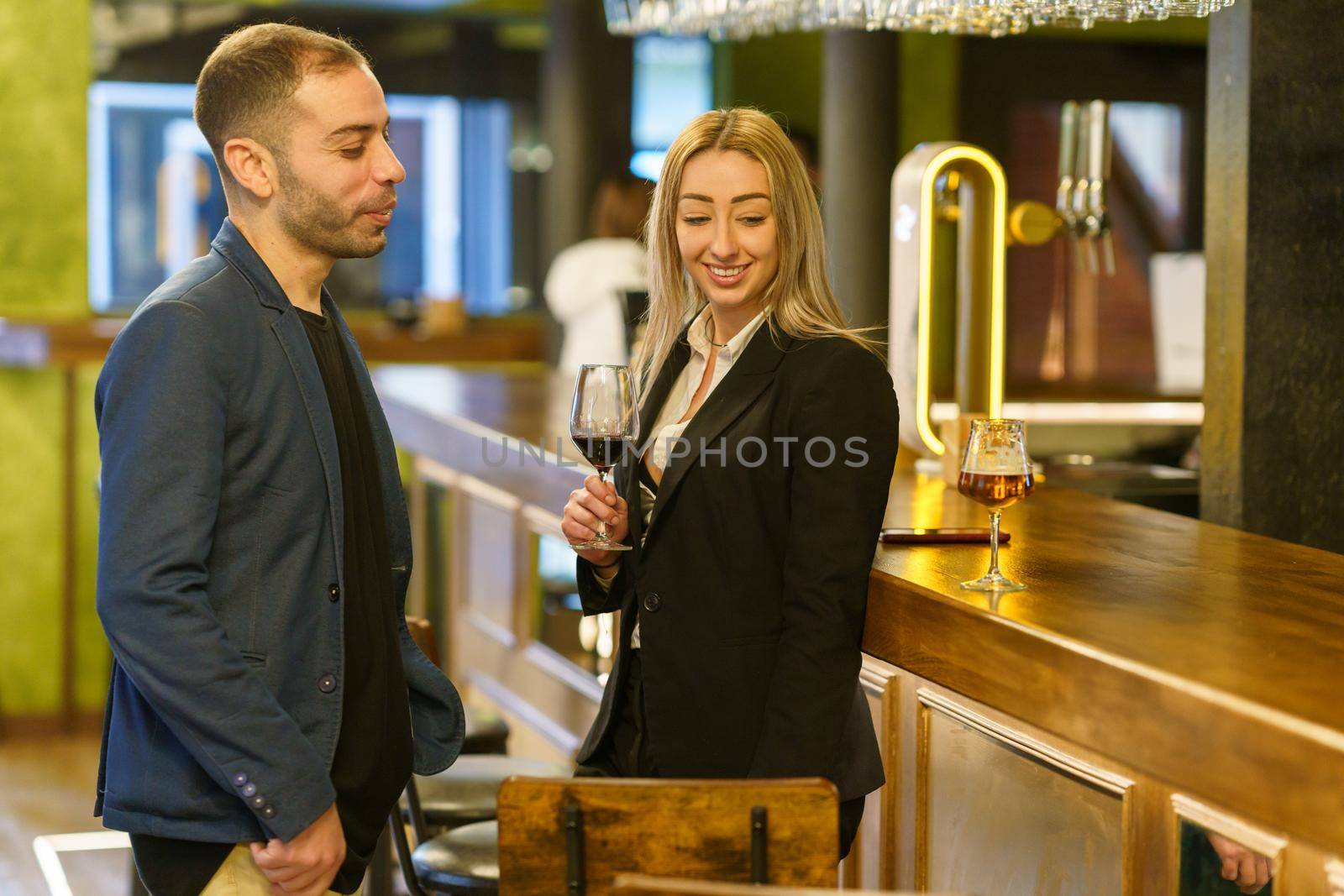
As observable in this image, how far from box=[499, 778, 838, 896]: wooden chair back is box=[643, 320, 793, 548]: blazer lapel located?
1.65ft

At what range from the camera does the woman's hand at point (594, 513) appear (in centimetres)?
206

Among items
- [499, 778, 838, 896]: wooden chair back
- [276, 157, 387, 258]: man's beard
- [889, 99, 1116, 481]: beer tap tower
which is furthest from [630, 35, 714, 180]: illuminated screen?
[499, 778, 838, 896]: wooden chair back

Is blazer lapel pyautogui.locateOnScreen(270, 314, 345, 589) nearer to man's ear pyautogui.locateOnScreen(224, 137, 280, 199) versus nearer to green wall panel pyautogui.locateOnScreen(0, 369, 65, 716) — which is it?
man's ear pyautogui.locateOnScreen(224, 137, 280, 199)

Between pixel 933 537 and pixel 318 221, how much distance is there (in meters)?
1.02

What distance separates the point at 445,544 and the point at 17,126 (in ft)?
7.68

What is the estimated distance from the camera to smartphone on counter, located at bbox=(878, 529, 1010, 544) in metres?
2.32

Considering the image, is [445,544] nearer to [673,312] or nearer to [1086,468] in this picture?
[1086,468]

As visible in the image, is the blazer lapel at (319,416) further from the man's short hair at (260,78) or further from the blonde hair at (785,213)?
the blonde hair at (785,213)

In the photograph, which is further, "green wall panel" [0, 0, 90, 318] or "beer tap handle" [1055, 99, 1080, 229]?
"green wall panel" [0, 0, 90, 318]

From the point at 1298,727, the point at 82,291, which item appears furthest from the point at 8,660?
the point at 1298,727

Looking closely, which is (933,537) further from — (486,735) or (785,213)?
(486,735)

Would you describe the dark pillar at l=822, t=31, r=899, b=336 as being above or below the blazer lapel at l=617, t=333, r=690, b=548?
above

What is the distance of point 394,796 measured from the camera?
1.89 m

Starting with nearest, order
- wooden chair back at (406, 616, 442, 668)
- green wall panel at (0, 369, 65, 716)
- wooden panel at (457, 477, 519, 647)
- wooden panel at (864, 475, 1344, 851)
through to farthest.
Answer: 1. wooden panel at (864, 475, 1344, 851)
2. wooden chair back at (406, 616, 442, 668)
3. wooden panel at (457, 477, 519, 647)
4. green wall panel at (0, 369, 65, 716)
